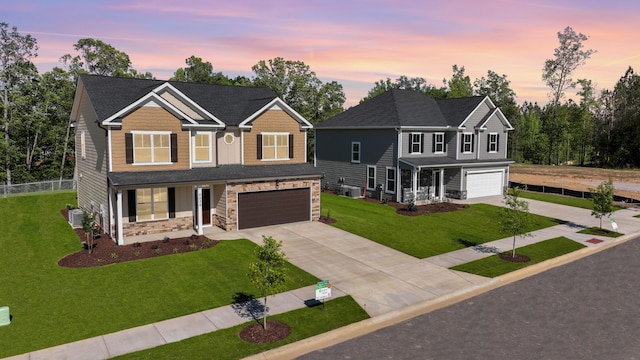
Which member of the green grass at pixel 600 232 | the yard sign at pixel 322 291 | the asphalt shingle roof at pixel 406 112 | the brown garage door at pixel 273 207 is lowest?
the green grass at pixel 600 232

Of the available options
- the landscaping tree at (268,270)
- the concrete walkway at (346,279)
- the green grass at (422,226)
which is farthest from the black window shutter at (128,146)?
the green grass at (422,226)

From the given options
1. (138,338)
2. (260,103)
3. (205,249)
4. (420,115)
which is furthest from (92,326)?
(420,115)

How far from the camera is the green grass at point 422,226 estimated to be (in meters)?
22.4

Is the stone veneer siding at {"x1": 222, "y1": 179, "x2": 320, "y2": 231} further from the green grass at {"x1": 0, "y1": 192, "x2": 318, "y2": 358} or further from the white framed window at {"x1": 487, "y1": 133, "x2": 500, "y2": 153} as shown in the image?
the white framed window at {"x1": 487, "y1": 133, "x2": 500, "y2": 153}

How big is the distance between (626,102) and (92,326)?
320 ft

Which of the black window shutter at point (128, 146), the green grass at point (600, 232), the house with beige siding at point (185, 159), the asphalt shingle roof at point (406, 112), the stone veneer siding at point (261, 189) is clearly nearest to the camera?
the black window shutter at point (128, 146)

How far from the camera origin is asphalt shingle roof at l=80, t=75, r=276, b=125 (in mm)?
22475

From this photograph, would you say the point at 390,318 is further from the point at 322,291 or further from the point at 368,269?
the point at 368,269

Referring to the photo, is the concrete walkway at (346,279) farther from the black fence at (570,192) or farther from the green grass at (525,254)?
the black fence at (570,192)

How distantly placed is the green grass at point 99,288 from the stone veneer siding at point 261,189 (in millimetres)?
2498

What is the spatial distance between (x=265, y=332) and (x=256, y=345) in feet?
2.34

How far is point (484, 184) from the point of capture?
37.2 m

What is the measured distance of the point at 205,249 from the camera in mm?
20312

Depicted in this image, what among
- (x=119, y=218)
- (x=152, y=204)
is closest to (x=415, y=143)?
(x=152, y=204)
